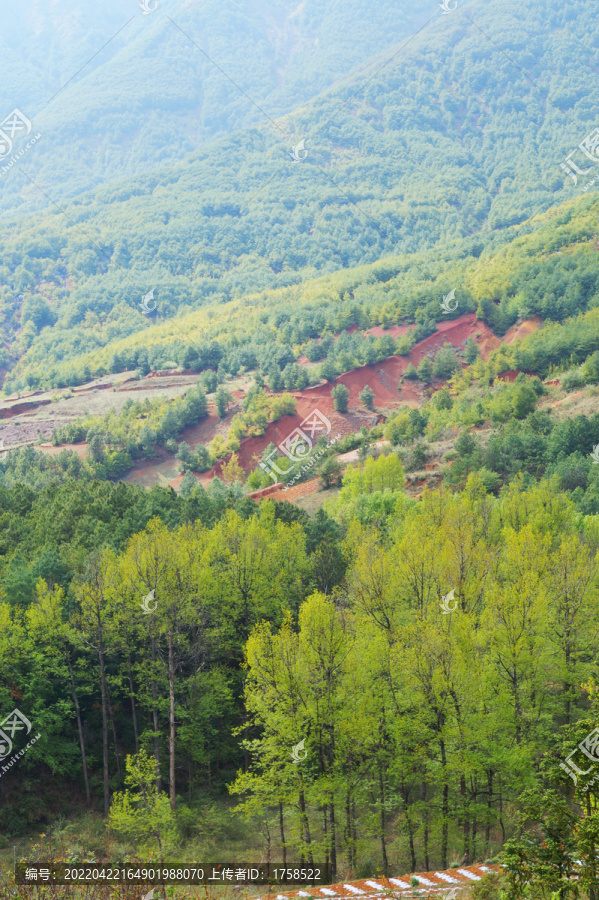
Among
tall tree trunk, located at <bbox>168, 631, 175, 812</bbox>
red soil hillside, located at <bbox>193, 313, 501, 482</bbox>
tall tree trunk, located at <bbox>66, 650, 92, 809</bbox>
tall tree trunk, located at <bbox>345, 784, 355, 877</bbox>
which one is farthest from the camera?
red soil hillside, located at <bbox>193, 313, 501, 482</bbox>

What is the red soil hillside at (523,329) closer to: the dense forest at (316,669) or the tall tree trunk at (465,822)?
the dense forest at (316,669)

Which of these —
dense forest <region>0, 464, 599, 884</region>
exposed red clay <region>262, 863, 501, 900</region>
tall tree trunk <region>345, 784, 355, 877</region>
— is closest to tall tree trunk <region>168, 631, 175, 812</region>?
dense forest <region>0, 464, 599, 884</region>

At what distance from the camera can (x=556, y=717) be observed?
43375 mm

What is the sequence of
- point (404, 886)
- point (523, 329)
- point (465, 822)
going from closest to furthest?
point (404, 886), point (465, 822), point (523, 329)

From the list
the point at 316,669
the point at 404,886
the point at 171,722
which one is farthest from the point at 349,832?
the point at 171,722

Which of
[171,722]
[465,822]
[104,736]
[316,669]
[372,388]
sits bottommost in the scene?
[465,822]

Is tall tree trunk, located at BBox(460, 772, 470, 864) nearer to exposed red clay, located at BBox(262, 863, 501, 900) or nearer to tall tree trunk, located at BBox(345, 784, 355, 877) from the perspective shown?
tall tree trunk, located at BBox(345, 784, 355, 877)

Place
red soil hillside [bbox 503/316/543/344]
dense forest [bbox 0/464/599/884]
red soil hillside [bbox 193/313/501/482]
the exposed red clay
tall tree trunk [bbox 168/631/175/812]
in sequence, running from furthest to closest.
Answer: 1. red soil hillside [bbox 503/316/543/344]
2. red soil hillside [bbox 193/313/501/482]
3. tall tree trunk [bbox 168/631/175/812]
4. dense forest [bbox 0/464/599/884]
5. the exposed red clay

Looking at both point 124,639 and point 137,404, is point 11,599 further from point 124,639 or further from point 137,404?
point 137,404

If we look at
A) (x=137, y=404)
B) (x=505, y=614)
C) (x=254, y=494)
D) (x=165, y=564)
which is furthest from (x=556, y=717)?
(x=137, y=404)

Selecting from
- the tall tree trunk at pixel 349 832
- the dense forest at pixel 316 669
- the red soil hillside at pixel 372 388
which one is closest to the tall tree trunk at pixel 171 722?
the dense forest at pixel 316 669

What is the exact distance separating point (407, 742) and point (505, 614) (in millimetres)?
6726

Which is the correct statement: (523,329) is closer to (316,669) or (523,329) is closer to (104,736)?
(104,736)

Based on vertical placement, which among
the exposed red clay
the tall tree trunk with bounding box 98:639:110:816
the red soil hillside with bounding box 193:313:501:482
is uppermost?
the red soil hillside with bounding box 193:313:501:482
